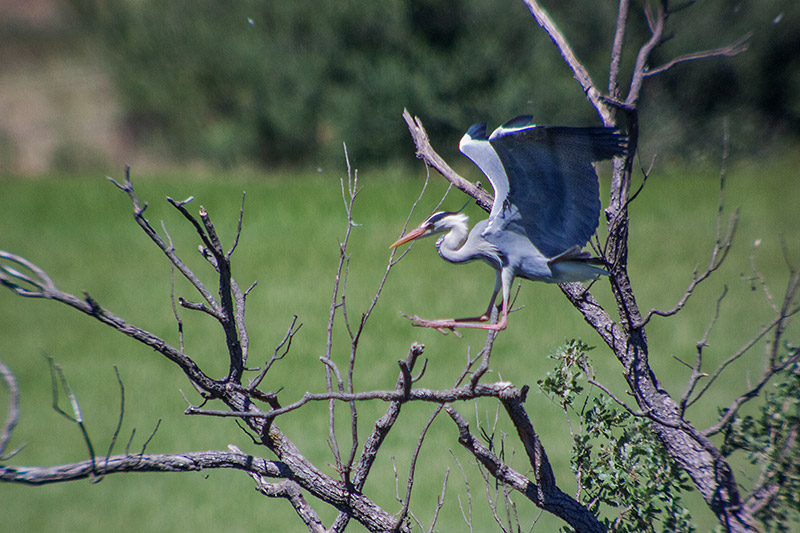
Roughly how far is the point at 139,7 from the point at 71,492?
17.7 meters

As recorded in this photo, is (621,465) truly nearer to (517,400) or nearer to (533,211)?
(517,400)

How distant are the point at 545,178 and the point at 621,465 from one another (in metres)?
1.13

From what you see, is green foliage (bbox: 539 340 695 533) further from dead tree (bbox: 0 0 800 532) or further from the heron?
the heron

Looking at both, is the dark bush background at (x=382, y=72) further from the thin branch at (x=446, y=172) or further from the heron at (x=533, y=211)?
the heron at (x=533, y=211)

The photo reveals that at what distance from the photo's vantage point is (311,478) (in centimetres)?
251

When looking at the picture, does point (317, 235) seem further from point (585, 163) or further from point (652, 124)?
point (585, 163)


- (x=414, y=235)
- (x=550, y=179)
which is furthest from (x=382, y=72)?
(x=550, y=179)

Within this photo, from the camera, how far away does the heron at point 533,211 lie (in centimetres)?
242

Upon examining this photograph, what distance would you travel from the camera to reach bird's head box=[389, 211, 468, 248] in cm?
261

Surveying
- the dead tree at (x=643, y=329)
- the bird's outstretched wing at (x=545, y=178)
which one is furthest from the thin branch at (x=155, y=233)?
the dead tree at (x=643, y=329)

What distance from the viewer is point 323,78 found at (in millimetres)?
18922

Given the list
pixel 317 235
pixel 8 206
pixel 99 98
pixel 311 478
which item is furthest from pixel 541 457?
pixel 99 98

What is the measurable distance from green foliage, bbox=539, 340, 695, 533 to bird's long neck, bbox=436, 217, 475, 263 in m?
0.65

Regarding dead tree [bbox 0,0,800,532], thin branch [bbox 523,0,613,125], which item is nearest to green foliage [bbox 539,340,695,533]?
dead tree [bbox 0,0,800,532]
